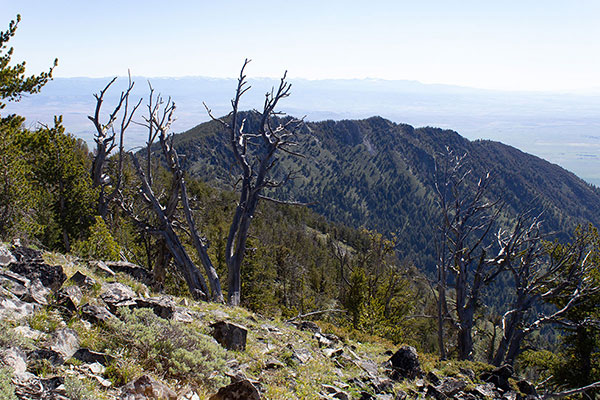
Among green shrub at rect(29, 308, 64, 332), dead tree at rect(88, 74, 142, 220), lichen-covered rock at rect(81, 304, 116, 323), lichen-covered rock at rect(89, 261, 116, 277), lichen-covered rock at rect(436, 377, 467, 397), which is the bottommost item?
lichen-covered rock at rect(436, 377, 467, 397)

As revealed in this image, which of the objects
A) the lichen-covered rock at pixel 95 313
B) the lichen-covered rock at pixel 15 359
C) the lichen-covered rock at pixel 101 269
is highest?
the lichen-covered rock at pixel 15 359

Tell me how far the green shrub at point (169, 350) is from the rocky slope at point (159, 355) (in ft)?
0.04

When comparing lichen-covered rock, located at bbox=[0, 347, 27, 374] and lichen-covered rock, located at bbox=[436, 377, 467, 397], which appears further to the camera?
lichen-covered rock, located at bbox=[436, 377, 467, 397]

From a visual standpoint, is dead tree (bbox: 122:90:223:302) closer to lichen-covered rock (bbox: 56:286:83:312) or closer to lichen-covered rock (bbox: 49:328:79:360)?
lichen-covered rock (bbox: 56:286:83:312)

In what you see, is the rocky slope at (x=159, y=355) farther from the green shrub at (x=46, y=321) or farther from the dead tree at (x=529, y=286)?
the dead tree at (x=529, y=286)

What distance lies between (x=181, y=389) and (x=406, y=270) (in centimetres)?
2096

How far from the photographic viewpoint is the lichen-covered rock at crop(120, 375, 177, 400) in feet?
12.3

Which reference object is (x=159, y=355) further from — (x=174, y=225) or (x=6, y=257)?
(x=174, y=225)

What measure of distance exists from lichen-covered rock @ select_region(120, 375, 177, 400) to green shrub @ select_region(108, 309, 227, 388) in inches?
27.9

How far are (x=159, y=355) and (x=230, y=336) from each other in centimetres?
189

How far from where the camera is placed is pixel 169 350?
494cm

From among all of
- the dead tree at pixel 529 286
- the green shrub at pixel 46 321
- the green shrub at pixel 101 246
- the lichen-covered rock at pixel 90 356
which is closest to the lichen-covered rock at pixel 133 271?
the green shrub at pixel 101 246

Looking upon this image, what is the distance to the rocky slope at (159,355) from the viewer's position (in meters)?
3.95

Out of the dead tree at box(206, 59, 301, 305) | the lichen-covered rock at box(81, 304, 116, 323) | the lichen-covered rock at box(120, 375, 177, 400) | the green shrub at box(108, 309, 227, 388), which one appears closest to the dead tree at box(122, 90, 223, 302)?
the dead tree at box(206, 59, 301, 305)
